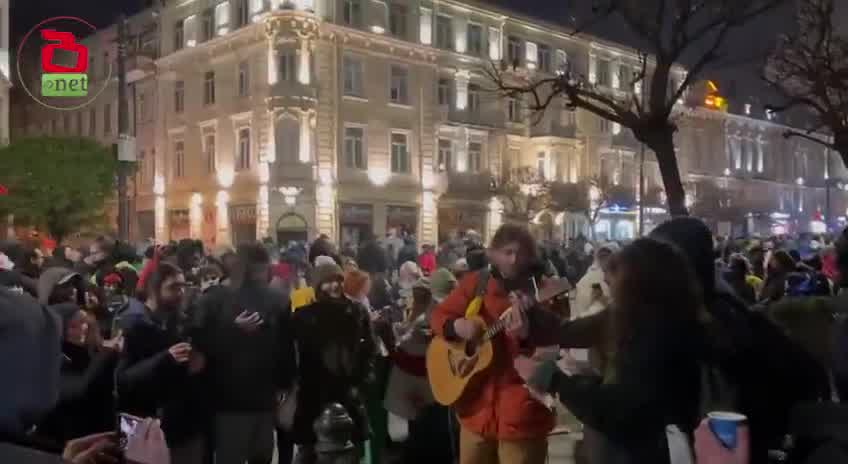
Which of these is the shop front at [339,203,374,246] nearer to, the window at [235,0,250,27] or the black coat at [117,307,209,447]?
the window at [235,0,250,27]

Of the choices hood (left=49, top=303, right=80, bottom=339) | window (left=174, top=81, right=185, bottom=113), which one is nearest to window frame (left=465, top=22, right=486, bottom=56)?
window (left=174, top=81, right=185, bottom=113)

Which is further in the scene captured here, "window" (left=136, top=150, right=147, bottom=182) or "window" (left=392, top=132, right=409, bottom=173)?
"window" (left=136, top=150, right=147, bottom=182)

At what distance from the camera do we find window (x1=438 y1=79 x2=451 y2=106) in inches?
1586

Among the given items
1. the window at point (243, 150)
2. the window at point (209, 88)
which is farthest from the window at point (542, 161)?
the window at point (209, 88)

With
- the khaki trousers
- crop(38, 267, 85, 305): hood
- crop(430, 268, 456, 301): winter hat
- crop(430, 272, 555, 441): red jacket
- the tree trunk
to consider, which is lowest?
the khaki trousers

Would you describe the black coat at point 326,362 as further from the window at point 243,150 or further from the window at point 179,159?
the window at point 179,159

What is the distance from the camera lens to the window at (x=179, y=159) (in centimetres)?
3963

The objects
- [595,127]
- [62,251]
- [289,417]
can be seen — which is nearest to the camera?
[289,417]

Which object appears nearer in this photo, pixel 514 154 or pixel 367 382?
pixel 367 382

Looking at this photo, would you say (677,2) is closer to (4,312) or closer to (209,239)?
(4,312)

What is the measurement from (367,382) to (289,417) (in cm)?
95

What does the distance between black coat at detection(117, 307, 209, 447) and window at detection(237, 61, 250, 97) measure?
102 ft

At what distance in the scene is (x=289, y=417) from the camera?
5.91 meters

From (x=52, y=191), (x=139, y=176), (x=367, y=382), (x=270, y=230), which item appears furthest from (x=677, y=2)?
(x=139, y=176)
